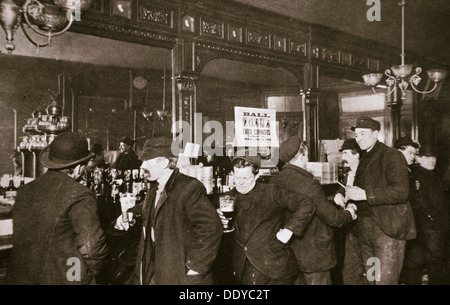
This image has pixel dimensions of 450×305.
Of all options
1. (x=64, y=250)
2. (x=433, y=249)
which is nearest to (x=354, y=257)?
(x=433, y=249)

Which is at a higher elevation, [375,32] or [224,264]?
[375,32]

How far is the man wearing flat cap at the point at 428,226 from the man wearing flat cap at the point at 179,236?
10.2ft

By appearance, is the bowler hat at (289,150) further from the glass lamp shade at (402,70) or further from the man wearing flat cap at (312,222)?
the glass lamp shade at (402,70)

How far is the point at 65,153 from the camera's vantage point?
2287 millimetres

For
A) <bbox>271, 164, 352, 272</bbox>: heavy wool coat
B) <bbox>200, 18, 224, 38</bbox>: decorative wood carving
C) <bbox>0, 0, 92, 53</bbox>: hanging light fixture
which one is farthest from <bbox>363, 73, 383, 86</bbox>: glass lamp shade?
<bbox>0, 0, 92, 53</bbox>: hanging light fixture

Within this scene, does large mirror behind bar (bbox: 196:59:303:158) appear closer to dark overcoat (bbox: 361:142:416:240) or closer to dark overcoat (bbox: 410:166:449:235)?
dark overcoat (bbox: 410:166:449:235)

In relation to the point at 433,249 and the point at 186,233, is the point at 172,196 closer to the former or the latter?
the point at 186,233

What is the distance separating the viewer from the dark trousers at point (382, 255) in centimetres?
321

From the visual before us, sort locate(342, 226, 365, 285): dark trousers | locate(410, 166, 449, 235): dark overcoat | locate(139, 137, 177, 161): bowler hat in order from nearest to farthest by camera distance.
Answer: locate(139, 137, 177, 161): bowler hat
locate(342, 226, 365, 285): dark trousers
locate(410, 166, 449, 235): dark overcoat

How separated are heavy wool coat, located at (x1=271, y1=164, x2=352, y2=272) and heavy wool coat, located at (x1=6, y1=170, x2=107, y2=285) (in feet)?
5.33

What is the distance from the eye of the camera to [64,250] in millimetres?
2162

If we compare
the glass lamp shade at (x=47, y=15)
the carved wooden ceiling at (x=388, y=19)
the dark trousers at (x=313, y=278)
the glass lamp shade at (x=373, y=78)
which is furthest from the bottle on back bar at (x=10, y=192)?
the glass lamp shade at (x=373, y=78)

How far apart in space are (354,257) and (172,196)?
2373mm

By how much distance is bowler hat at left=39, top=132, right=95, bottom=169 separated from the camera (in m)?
2.27
